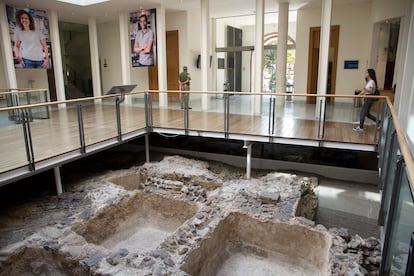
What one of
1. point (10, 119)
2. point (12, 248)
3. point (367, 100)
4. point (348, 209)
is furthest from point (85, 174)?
point (367, 100)

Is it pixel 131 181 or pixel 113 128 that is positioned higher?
pixel 113 128

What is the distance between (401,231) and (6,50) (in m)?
12.5

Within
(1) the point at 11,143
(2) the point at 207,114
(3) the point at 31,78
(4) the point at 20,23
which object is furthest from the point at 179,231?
(3) the point at 31,78

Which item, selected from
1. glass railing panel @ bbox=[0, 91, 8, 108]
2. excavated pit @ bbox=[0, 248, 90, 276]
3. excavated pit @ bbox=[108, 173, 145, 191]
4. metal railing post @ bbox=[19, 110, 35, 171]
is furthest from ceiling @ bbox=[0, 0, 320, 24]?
excavated pit @ bbox=[0, 248, 90, 276]

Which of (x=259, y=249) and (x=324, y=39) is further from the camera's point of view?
(x=324, y=39)

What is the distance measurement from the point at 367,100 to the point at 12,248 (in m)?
7.37

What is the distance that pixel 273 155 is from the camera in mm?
8875

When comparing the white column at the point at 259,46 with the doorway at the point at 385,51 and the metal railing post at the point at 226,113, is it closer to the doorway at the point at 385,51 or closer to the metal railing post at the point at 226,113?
the metal railing post at the point at 226,113

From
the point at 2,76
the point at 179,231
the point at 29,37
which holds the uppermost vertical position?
the point at 29,37

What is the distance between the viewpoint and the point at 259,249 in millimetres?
5531

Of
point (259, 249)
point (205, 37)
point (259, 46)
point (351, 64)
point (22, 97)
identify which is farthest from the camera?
point (351, 64)

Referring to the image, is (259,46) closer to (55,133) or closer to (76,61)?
(55,133)

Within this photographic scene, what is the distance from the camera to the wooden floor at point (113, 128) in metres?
5.39

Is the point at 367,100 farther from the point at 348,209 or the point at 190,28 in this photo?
the point at 190,28
